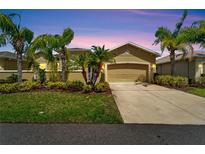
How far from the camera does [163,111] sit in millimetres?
8625

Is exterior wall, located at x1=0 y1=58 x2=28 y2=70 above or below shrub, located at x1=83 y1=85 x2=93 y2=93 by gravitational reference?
above

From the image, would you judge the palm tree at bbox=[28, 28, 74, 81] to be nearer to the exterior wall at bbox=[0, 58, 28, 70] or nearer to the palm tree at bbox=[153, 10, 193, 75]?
the exterior wall at bbox=[0, 58, 28, 70]

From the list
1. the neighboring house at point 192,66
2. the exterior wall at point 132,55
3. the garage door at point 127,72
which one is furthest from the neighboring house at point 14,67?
the neighboring house at point 192,66

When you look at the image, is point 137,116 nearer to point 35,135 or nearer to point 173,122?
point 173,122

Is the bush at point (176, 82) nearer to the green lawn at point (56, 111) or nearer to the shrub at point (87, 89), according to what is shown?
the shrub at point (87, 89)

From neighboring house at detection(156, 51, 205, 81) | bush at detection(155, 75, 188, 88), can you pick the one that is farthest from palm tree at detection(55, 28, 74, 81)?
neighboring house at detection(156, 51, 205, 81)

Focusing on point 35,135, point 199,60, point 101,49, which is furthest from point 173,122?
point 199,60

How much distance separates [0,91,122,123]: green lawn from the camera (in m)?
7.03

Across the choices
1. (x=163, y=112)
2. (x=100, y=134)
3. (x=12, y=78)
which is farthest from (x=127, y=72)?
(x=100, y=134)

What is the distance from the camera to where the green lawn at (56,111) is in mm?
7031

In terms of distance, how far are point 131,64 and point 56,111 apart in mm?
14370

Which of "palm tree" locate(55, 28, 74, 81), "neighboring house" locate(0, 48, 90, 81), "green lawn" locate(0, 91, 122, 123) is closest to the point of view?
"green lawn" locate(0, 91, 122, 123)

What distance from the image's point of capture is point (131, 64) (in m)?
21.5

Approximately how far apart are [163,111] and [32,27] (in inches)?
368
